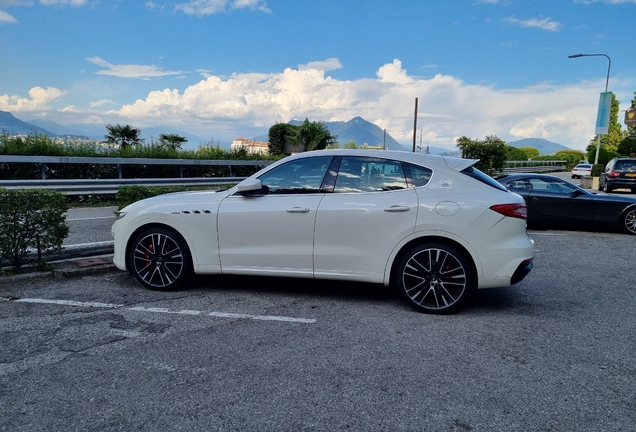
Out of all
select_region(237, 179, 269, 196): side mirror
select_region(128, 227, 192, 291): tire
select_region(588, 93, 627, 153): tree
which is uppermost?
select_region(588, 93, 627, 153): tree

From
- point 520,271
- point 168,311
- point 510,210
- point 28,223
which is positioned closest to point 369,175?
point 510,210

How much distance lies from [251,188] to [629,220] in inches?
358

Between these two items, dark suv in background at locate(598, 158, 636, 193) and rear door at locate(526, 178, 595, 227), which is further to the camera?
dark suv in background at locate(598, 158, 636, 193)

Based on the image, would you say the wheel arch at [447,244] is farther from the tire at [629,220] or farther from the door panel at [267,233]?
the tire at [629,220]

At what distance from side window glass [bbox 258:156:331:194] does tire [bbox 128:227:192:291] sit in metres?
1.24

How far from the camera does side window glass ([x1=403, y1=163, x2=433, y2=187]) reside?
187 inches

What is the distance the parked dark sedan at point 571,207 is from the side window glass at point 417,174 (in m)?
6.39

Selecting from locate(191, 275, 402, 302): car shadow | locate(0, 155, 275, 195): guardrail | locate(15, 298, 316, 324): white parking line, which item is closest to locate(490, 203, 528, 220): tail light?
locate(191, 275, 402, 302): car shadow

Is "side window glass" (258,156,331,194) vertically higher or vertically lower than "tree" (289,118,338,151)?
lower

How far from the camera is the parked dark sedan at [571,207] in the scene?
10.0 metres

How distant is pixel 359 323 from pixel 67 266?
4070 mm

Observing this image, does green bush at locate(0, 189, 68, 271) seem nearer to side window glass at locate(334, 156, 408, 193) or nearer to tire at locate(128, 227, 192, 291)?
tire at locate(128, 227, 192, 291)

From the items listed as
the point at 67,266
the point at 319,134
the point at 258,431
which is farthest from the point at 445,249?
the point at 319,134

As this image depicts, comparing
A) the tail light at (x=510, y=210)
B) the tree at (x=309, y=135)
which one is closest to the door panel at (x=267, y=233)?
the tail light at (x=510, y=210)
